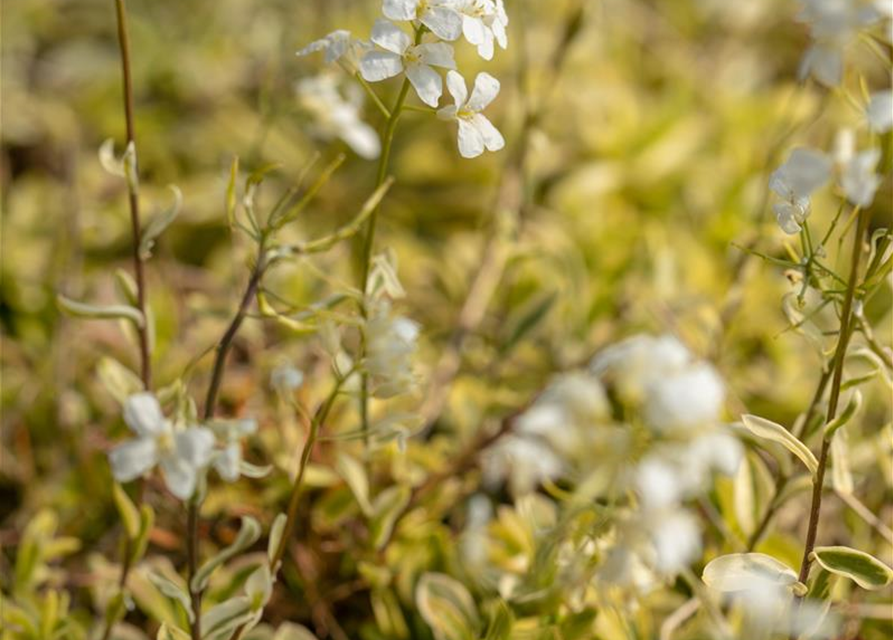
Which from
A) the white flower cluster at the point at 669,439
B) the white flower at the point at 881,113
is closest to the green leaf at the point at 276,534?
the white flower cluster at the point at 669,439

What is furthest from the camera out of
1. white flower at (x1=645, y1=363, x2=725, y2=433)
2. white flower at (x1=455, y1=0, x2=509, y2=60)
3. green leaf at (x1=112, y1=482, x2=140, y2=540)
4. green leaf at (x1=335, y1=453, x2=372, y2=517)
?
green leaf at (x1=335, y1=453, x2=372, y2=517)

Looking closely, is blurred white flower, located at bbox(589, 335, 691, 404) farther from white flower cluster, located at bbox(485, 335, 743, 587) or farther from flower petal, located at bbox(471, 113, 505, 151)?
flower petal, located at bbox(471, 113, 505, 151)

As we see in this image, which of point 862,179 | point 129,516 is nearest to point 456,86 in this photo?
point 862,179

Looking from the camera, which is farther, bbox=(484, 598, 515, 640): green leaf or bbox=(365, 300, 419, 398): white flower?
bbox=(484, 598, 515, 640): green leaf

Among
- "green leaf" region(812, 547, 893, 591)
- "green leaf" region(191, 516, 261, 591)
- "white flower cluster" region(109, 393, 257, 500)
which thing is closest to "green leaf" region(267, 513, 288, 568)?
"green leaf" region(191, 516, 261, 591)

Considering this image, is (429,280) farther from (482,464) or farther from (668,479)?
(668,479)
